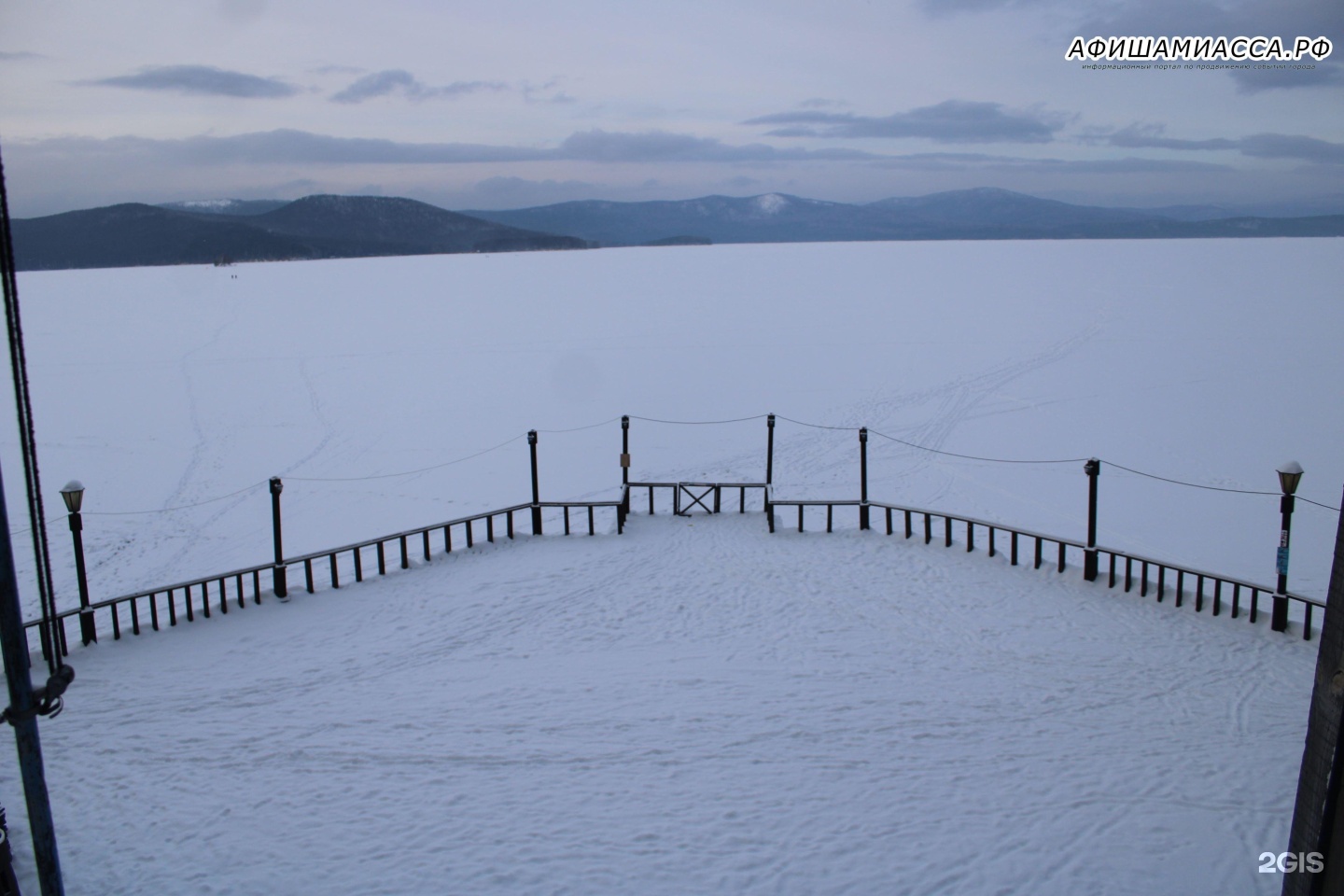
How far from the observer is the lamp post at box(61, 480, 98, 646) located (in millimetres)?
10008

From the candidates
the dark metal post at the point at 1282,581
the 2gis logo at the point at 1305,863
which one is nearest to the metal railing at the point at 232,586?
the dark metal post at the point at 1282,581

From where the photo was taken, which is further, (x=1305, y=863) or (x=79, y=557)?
(x=79, y=557)

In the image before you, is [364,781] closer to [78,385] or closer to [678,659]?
[678,659]

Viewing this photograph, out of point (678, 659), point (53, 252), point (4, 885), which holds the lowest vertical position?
point (678, 659)

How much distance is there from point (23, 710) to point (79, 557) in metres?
6.80

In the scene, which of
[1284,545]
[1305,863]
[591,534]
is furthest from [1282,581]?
[591,534]

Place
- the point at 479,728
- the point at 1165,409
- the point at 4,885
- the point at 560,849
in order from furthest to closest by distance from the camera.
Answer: the point at 1165,409, the point at 479,728, the point at 560,849, the point at 4,885

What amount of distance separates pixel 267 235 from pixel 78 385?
561 feet

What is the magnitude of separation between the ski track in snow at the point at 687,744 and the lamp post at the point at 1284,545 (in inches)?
12.2

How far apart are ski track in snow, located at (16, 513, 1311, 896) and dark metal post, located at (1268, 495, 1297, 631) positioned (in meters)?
0.29

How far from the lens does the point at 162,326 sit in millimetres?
45719

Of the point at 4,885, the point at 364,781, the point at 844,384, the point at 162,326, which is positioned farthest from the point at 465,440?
the point at 162,326

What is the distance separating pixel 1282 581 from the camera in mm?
10359

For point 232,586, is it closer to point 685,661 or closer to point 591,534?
point 591,534
